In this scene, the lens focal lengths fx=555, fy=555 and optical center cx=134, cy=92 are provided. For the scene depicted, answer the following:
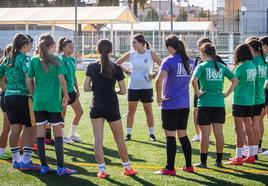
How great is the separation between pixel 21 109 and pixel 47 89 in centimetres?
77

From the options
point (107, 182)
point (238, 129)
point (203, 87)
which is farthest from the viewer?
point (238, 129)

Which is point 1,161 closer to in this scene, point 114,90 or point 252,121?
point 114,90

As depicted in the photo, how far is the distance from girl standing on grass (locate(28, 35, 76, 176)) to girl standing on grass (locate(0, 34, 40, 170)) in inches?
14.2

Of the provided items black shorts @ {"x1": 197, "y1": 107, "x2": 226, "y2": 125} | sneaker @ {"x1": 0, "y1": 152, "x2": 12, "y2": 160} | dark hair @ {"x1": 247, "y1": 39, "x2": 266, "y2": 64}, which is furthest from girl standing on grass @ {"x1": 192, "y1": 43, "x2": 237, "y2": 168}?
sneaker @ {"x1": 0, "y1": 152, "x2": 12, "y2": 160}

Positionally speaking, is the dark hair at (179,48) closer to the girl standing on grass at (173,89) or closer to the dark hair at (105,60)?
the girl standing on grass at (173,89)

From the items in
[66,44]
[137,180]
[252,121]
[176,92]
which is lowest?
[137,180]

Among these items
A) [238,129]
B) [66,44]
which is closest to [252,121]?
[238,129]

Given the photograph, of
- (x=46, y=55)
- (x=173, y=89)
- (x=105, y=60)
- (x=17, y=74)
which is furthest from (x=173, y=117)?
(x=17, y=74)

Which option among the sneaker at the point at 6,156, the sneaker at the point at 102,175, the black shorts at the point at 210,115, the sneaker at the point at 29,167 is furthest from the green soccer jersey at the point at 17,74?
the black shorts at the point at 210,115

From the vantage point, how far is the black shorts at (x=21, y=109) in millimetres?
8008

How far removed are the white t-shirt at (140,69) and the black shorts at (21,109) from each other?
3035mm

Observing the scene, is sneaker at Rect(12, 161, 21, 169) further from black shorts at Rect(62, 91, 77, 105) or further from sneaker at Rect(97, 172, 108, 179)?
black shorts at Rect(62, 91, 77, 105)

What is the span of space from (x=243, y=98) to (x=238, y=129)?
0.50 metres

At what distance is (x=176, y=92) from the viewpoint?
25.1 feet
